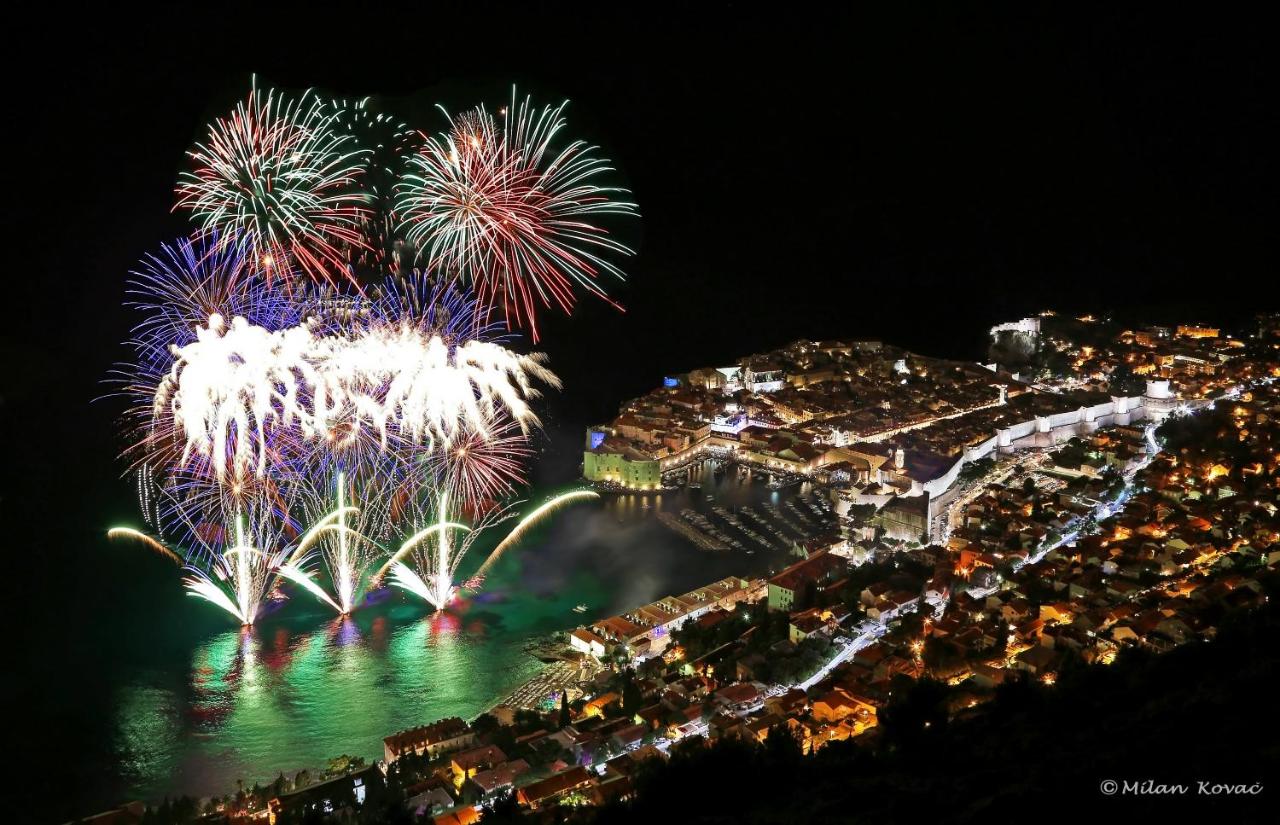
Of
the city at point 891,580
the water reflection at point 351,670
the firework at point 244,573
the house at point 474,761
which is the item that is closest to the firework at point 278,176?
the firework at point 244,573

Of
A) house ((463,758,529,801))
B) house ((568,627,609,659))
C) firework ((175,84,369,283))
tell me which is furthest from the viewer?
firework ((175,84,369,283))

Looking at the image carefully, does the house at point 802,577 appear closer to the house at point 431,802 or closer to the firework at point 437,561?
the firework at point 437,561

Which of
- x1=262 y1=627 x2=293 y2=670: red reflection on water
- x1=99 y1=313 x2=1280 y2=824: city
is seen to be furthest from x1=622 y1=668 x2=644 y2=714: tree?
x1=262 y1=627 x2=293 y2=670: red reflection on water

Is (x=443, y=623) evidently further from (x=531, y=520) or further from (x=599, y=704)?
(x=531, y=520)

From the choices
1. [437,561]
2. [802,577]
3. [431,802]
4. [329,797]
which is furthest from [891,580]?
[329,797]

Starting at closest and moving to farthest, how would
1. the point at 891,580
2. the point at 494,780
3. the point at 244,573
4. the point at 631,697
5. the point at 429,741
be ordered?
the point at 494,780 < the point at 429,741 < the point at 631,697 < the point at 244,573 < the point at 891,580

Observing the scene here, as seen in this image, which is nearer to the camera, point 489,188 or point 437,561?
point 489,188

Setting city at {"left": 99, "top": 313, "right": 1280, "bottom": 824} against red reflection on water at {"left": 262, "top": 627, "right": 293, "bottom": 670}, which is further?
red reflection on water at {"left": 262, "top": 627, "right": 293, "bottom": 670}

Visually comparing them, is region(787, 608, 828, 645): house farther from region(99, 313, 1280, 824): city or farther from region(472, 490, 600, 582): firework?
region(472, 490, 600, 582): firework

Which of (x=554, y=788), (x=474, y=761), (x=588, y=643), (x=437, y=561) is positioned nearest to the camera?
(x=554, y=788)

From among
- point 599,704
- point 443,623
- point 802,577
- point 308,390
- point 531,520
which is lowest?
point 599,704
